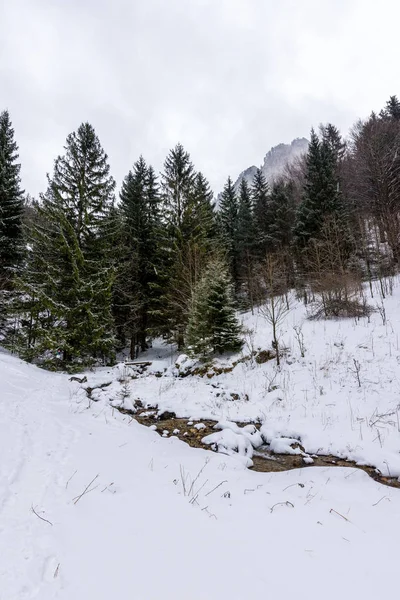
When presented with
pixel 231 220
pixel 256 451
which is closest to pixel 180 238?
pixel 256 451

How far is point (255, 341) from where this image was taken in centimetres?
1105

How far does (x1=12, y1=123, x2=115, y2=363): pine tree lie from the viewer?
11844 millimetres

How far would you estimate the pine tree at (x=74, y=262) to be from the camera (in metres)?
11.8

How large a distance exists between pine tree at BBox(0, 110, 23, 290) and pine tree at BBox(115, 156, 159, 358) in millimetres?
5785

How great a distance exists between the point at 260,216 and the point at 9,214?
65.8 feet

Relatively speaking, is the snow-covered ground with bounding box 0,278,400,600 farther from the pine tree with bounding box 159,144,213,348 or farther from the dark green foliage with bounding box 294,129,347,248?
the dark green foliage with bounding box 294,129,347,248

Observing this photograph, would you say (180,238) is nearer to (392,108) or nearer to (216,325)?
(216,325)

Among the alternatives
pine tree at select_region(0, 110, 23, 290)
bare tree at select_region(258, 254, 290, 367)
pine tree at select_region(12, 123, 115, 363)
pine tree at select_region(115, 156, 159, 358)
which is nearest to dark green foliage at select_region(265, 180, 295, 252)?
bare tree at select_region(258, 254, 290, 367)

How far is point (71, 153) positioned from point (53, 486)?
15777 mm

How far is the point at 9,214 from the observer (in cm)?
1551

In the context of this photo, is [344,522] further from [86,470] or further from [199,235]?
[199,235]

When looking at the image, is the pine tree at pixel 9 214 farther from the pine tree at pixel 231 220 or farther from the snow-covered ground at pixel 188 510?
the pine tree at pixel 231 220

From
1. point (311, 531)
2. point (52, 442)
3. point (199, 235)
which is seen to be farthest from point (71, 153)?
point (311, 531)

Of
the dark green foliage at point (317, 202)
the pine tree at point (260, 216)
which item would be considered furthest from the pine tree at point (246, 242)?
the dark green foliage at point (317, 202)
